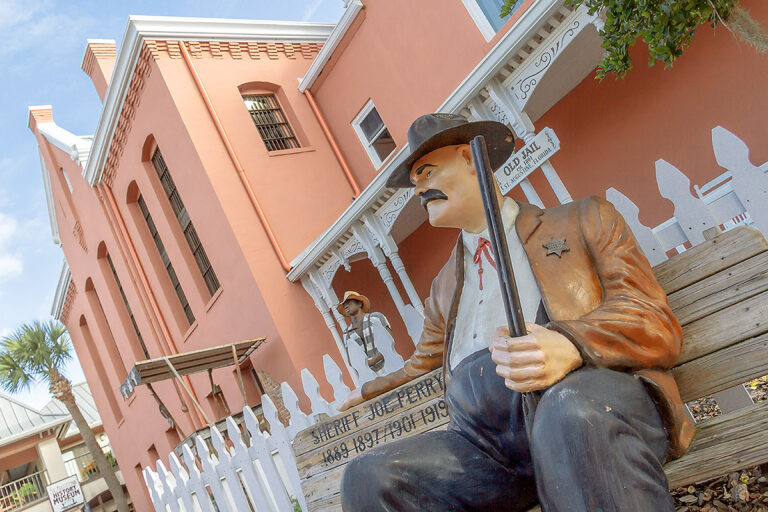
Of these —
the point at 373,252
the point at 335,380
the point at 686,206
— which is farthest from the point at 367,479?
the point at 373,252

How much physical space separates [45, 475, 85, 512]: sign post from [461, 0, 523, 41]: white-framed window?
21.3m

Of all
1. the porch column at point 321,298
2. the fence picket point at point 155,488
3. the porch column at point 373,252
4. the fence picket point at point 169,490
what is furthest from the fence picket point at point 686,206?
the porch column at point 321,298

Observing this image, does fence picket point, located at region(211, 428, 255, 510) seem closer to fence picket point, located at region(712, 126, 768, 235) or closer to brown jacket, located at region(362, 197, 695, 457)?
brown jacket, located at region(362, 197, 695, 457)

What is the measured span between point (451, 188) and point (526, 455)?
861 millimetres

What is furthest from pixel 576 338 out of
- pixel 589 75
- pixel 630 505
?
pixel 589 75

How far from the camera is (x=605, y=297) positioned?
1642 mm

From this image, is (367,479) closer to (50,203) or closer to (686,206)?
(686,206)

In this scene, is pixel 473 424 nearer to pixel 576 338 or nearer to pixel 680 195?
pixel 576 338

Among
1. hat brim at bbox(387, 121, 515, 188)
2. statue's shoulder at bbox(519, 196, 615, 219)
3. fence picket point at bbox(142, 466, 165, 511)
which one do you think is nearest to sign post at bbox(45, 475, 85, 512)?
fence picket point at bbox(142, 466, 165, 511)

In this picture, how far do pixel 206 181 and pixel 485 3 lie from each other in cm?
540

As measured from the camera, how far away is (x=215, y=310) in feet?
35.9

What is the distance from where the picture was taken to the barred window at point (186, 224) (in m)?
11.5

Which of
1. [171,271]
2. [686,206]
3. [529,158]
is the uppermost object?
[171,271]

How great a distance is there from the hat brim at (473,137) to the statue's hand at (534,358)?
763 millimetres
